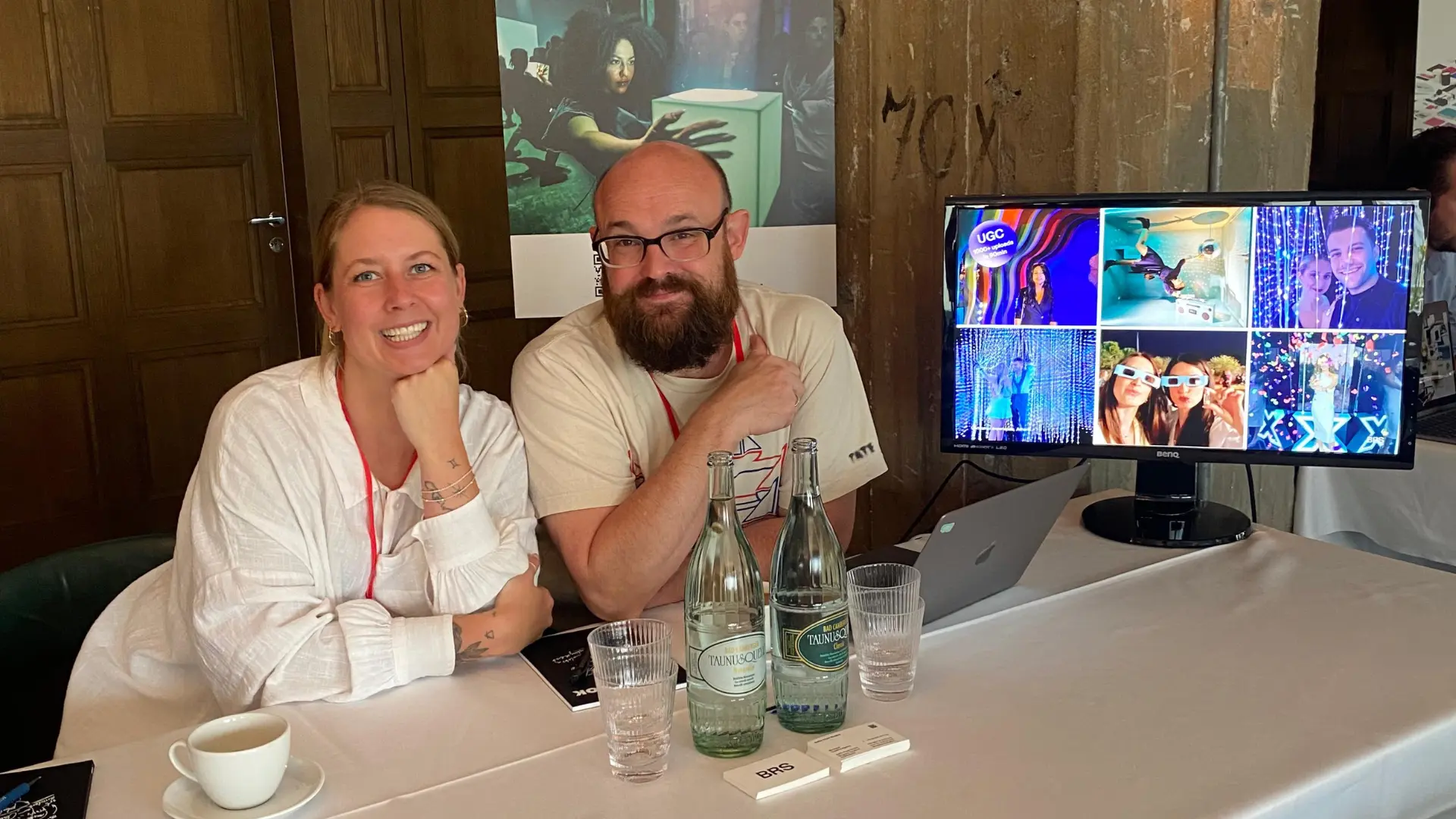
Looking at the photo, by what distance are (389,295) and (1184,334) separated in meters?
1.16

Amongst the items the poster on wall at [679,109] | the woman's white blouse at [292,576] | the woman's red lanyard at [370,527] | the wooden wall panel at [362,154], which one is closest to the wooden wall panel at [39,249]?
the wooden wall panel at [362,154]

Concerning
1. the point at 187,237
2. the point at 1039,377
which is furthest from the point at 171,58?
the point at 1039,377

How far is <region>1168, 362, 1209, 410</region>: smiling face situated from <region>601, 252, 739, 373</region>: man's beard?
2.27ft

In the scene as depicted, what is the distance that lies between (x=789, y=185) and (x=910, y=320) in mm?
466

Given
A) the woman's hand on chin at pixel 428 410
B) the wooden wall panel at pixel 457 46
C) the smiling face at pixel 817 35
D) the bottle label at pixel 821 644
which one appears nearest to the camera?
the bottle label at pixel 821 644

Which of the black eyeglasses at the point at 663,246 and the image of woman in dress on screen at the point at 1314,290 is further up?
the black eyeglasses at the point at 663,246

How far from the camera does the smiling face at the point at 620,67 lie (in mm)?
2842

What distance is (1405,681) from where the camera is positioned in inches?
54.1

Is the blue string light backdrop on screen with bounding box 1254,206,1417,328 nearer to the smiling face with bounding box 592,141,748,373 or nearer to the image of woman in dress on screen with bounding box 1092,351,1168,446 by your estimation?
the image of woman in dress on screen with bounding box 1092,351,1168,446

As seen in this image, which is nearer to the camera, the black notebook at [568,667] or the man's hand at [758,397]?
the black notebook at [568,667]

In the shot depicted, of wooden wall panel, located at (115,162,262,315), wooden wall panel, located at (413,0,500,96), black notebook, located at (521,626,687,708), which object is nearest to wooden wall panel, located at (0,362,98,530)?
wooden wall panel, located at (115,162,262,315)

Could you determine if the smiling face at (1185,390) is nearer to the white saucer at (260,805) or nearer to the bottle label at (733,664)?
the bottle label at (733,664)

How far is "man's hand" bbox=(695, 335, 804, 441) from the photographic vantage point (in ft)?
5.81

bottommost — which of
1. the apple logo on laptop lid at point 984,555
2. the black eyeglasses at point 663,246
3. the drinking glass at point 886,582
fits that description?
the apple logo on laptop lid at point 984,555
